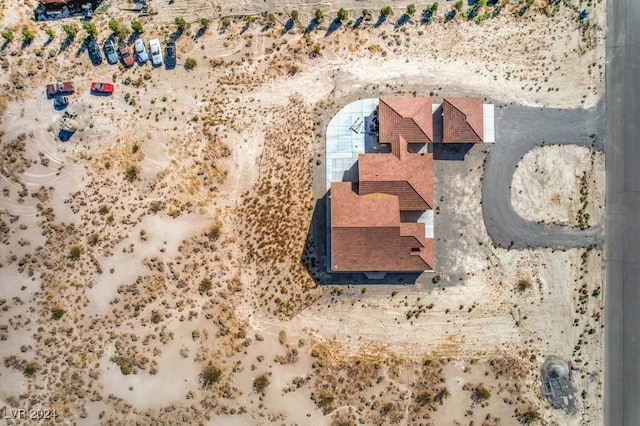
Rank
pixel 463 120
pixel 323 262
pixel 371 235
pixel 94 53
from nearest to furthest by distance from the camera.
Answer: pixel 371 235 → pixel 463 120 → pixel 323 262 → pixel 94 53

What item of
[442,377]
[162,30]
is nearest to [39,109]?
[162,30]

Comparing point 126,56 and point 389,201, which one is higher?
point 126,56

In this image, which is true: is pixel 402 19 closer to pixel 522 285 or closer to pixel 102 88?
pixel 522 285

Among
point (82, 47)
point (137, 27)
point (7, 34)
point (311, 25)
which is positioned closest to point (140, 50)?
point (137, 27)

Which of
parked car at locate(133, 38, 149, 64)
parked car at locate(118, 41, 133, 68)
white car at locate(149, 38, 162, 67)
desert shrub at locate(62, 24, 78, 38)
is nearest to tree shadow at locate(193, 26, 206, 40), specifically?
white car at locate(149, 38, 162, 67)

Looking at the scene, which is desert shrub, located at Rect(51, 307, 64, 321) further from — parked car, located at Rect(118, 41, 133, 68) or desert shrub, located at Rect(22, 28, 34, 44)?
desert shrub, located at Rect(22, 28, 34, 44)

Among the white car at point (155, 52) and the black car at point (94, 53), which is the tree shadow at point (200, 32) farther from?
the black car at point (94, 53)

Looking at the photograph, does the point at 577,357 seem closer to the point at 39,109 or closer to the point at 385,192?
the point at 385,192
